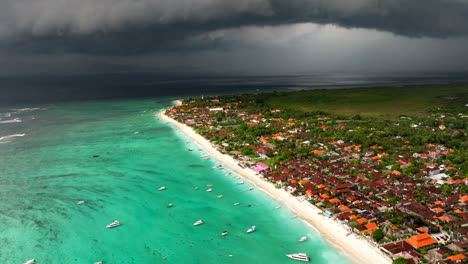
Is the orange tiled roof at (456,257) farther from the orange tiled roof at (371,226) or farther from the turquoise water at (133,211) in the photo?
the turquoise water at (133,211)

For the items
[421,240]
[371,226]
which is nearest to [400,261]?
[421,240]

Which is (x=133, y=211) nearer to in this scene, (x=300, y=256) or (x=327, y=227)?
(x=300, y=256)

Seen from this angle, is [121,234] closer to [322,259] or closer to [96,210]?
[96,210]

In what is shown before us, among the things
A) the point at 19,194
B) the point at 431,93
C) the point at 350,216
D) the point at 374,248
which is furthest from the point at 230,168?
the point at 431,93

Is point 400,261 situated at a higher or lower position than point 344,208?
lower

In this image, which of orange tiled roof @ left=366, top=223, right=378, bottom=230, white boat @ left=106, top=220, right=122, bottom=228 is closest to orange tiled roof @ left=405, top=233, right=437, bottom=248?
orange tiled roof @ left=366, top=223, right=378, bottom=230

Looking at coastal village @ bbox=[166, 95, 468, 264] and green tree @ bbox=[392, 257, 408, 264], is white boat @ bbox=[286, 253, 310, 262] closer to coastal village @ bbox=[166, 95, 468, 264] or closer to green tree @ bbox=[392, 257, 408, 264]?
coastal village @ bbox=[166, 95, 468, 264]
